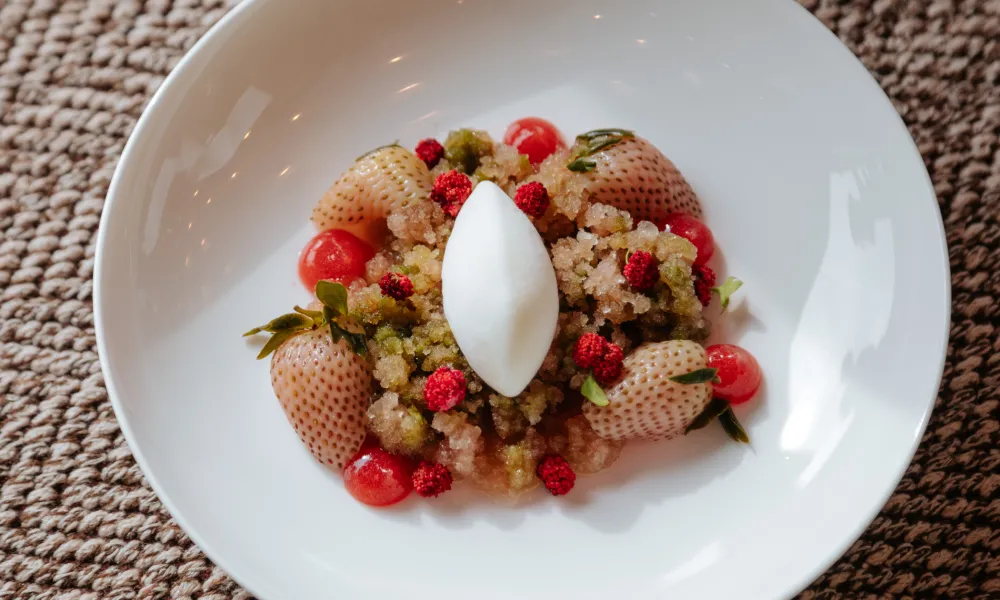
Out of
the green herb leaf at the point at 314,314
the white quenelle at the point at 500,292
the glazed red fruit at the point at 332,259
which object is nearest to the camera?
the white quenelle at the point at 500,292

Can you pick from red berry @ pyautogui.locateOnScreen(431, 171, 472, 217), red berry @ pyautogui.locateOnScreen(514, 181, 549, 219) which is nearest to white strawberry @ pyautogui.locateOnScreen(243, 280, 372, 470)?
red berry @ pyautogui.locateOnScreen(431, 171, 472, 217)

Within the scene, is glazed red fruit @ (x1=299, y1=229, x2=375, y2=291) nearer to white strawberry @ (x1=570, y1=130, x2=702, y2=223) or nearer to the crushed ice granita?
the crushed ice granita

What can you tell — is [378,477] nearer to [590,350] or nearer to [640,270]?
[590,350]

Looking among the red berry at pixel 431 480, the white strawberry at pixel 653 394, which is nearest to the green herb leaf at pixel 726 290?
the white strawberry at pixel 653 394

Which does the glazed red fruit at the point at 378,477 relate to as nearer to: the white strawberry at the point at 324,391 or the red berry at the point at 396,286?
the white strawberry at the point at 324,391

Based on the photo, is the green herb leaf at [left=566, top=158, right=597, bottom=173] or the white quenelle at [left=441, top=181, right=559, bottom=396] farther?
the green herb leaf at [left=566, top=158, right=597, bottom=173]

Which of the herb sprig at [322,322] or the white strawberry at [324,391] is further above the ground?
the herb sprig at [322,322]

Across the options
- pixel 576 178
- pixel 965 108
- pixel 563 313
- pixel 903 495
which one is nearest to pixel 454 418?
pixel 563 313
